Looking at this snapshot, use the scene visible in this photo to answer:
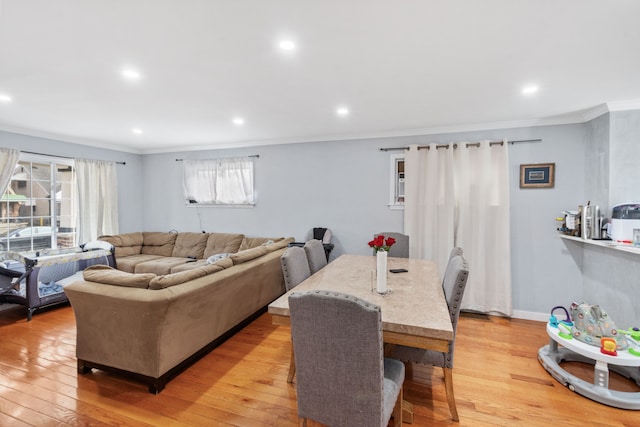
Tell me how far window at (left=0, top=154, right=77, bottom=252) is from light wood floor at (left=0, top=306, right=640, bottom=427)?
1.95 meters

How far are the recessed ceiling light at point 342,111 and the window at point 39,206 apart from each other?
451 cm

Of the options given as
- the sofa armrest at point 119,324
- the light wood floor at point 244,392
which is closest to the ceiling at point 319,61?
the sofa armrest at point 119,324

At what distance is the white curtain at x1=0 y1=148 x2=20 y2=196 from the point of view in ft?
12.6

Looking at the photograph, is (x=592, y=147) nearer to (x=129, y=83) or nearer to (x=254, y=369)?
(x=254, y=369)

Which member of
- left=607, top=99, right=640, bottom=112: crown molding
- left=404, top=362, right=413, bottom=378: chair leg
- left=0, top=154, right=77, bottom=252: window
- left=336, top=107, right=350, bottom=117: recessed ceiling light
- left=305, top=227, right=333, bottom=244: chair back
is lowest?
left=404, top=362, right=413, bottom=378: chair leg

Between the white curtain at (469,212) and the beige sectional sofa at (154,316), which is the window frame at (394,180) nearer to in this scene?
the white curtain at (469,212)

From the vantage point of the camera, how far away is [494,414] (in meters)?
1.96

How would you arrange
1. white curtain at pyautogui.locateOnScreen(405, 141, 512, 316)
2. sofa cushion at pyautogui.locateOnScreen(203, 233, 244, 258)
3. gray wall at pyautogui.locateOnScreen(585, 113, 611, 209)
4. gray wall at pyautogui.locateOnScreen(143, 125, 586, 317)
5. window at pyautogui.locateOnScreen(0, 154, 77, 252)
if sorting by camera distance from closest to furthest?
gray wall at pyautogui.locateOnScreen(585, 113, 611, 209) → gray wall at pyautogui.locateOnScreen(143, 125, 586, 317) → white curtain at pyautogui.locateOnScreen(405, 141, 512, 316) → window at pyautogui.locateOnScreen(0, 154, 77, 252) → sofa cushion at pyautogui.locateOnScreen(203, 233, 244, 258)

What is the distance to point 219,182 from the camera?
5.13 m

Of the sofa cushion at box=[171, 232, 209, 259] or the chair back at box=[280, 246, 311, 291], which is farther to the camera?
the sofa cushion at box=[171, 232, 209, 259]

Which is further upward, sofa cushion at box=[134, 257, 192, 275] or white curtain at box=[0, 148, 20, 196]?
white curtain at box=[0, 148, 20, 196]

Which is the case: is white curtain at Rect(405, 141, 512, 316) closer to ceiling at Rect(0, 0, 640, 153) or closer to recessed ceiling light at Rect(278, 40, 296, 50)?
ceiling at Rect(0, 0, 640, 153)

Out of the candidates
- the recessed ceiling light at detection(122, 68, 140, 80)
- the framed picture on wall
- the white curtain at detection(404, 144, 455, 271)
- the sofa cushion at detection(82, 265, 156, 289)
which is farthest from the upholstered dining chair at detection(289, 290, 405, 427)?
the framed picture on wall

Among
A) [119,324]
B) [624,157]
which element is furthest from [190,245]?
[624,157]
